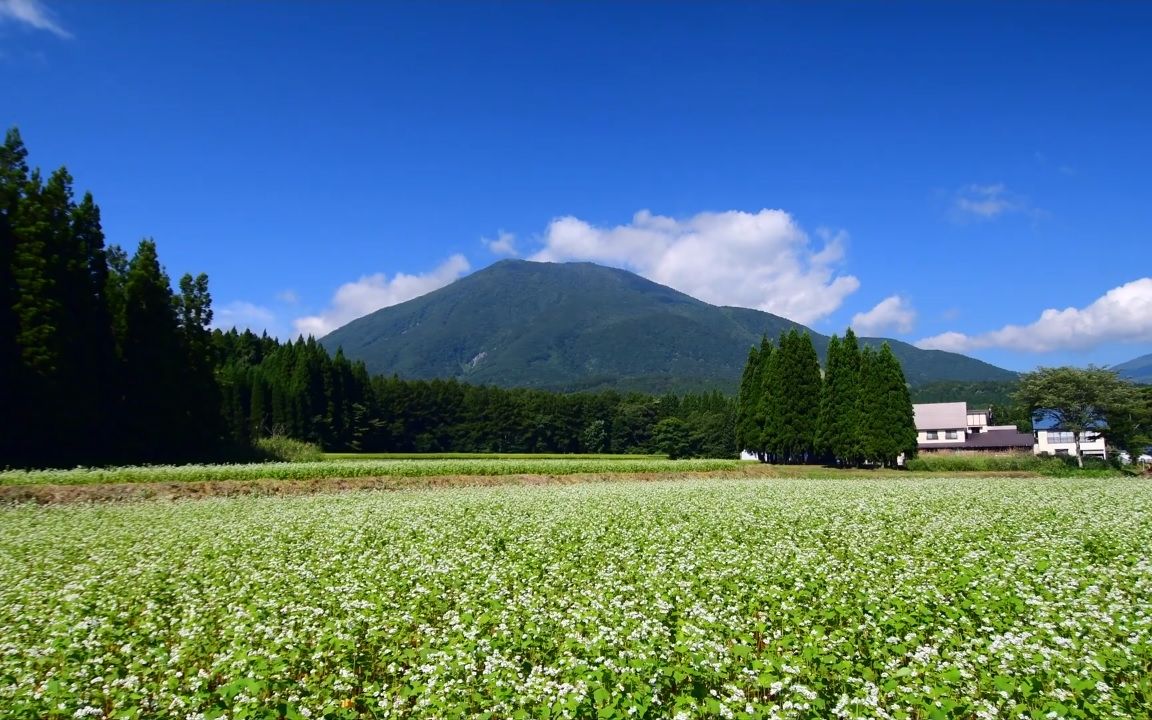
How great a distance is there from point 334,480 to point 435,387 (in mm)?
70929

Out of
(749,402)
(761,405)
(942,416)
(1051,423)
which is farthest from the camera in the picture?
(942,416)

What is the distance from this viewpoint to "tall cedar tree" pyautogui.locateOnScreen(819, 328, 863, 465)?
56.8 meters

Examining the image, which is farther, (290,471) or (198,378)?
(198,378)

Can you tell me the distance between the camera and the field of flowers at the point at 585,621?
590cm

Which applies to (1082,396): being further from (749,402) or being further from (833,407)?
(749,402)

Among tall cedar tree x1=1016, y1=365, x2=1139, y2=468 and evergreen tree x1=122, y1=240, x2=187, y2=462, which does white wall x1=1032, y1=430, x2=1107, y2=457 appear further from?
evergreen tree x1=122, y1=240, x2=187, y2=462

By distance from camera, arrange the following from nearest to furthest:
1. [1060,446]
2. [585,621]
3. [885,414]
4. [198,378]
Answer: [585,621] → [198,378] → [885,414] → [1060,446]

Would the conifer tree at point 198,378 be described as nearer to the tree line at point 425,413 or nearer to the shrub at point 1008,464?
the tree line at point 425,413

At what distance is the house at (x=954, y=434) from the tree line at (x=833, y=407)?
41643 millimetres

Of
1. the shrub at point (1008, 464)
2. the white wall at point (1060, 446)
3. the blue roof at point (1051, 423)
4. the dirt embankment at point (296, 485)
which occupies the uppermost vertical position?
the blue roof at point (1051, 423)

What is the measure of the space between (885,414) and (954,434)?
51.1 meters

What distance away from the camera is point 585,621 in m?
8.13

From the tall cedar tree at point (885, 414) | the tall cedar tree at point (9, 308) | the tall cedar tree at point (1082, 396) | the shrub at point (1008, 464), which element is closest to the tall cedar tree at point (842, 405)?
the tall cedar tree at point (885, 414)

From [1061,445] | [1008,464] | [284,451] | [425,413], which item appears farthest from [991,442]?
[284,451]
